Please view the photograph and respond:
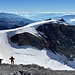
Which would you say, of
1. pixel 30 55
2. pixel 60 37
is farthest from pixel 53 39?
pixel 30 55

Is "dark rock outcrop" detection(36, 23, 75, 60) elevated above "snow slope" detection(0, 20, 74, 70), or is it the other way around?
"dark rock outcrop" detection(36, 23, 75, 60)

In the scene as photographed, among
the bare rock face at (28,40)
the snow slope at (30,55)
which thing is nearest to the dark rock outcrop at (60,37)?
the bare rock face at (28,40)

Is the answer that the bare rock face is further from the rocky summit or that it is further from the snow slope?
the snow slope

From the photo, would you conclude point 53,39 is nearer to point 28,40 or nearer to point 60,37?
point 60,37

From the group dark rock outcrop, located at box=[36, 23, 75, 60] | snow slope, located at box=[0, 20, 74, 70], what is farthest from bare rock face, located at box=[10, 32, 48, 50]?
dark rock outcrop, located at box=[36, 23, 75, 60]

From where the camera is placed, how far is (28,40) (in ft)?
441

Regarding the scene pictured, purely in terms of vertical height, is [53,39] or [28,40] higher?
[53,39]

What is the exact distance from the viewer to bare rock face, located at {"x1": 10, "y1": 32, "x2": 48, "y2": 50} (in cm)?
12899

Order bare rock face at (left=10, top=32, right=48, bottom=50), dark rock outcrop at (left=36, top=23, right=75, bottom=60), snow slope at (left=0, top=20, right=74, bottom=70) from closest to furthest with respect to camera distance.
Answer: snow slope at (left=0, top=20, right=74, bottom=70) → bare rock face at (left=10, top=32, right=48, bottom=50) → dark rock outcrop at (left=36, top=23, right=75, bottom=60)

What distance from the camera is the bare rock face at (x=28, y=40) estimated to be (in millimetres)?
128988

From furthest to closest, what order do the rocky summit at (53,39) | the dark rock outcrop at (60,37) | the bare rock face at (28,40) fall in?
the dark rock outcrop at (60,37)
the rocky summit at (53,39)
the bare rock face at (28,40)

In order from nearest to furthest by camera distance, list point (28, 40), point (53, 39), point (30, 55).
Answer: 1. point (30, 55)
2. point (28, 40)
3. point (53, 39)

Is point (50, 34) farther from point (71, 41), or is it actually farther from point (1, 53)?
point (1, 53)

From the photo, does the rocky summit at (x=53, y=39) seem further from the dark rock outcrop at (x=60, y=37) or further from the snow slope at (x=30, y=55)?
the snow slope at (x=30, y=55)
